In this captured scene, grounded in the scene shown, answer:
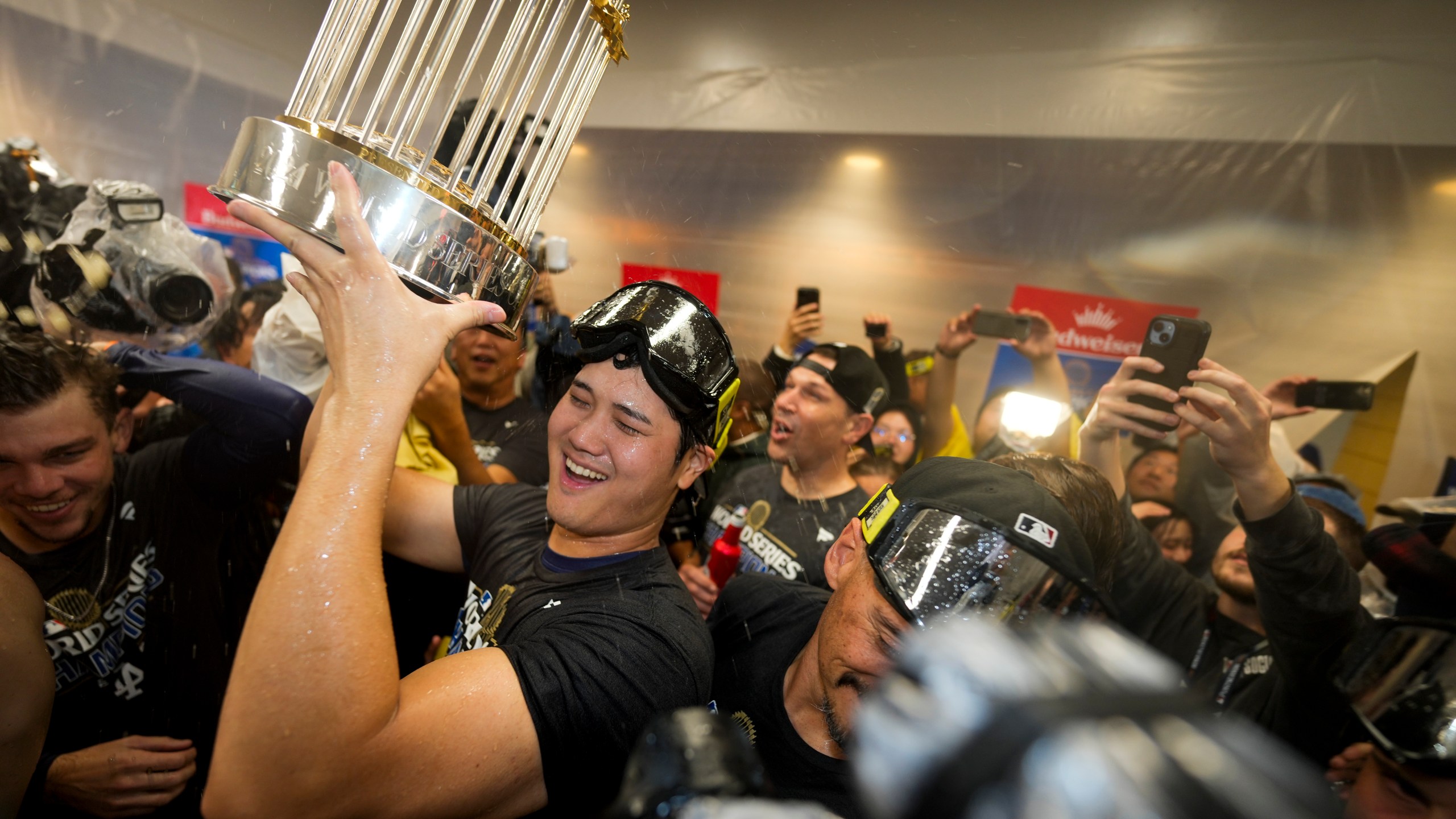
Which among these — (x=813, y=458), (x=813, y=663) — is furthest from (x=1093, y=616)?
(x=813, y=458)

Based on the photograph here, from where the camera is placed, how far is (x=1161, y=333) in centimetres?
151

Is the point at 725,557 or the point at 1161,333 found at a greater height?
the point at 1161,333

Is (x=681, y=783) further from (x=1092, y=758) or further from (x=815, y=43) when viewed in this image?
(x=815, y=43)

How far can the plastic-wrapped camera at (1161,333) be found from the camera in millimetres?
1494

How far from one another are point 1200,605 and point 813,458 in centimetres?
134

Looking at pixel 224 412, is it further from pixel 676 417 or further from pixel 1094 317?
pixel 1094 317

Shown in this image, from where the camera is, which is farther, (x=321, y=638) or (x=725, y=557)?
(x=725, y=557)

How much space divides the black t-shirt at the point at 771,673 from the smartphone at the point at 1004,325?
1.44 metres

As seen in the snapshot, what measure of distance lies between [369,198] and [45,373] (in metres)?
1.33

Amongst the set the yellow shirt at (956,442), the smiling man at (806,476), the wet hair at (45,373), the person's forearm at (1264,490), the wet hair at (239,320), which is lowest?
the wet hair at (239,320)

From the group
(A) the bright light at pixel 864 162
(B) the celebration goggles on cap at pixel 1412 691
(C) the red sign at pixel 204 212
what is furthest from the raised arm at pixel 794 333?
(C) the red sign at pixel 204 212

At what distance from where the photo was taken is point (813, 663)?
1.38 m

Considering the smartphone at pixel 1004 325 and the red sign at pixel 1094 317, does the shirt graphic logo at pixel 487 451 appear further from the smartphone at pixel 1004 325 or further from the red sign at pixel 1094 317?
the red sign at pixel 1094 317

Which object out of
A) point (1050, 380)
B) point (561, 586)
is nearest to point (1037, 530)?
point (561, 586)
